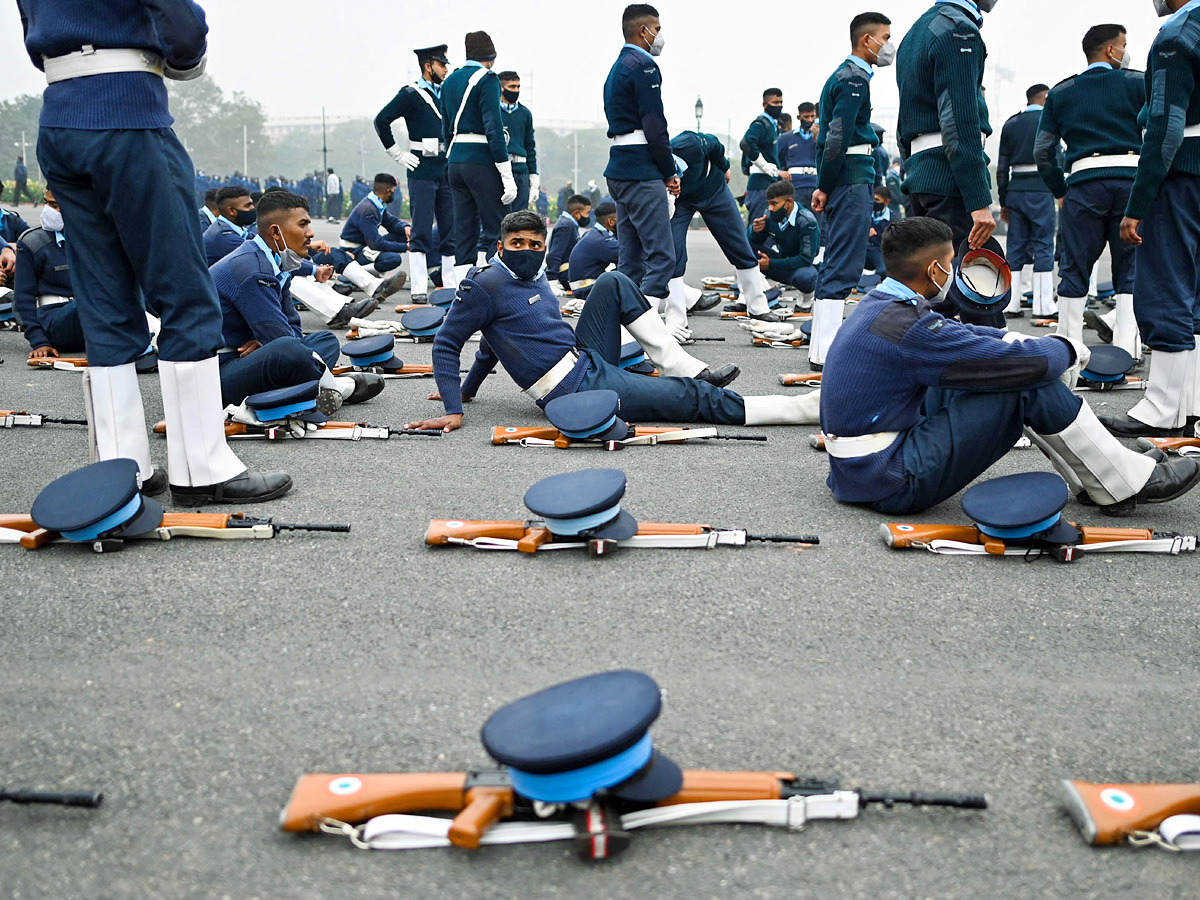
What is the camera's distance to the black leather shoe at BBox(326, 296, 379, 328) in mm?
8688

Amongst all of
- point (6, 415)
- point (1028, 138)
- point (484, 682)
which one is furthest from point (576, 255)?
point (484, 682)

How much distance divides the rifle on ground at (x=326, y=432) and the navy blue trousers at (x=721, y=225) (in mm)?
3961

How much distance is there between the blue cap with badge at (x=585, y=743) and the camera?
5.54 feet

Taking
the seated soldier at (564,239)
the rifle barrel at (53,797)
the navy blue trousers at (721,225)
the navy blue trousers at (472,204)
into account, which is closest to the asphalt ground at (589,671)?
the rifle barrel at (53,797)

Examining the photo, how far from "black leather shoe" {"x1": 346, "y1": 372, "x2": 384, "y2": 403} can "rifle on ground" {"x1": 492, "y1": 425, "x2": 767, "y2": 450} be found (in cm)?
131

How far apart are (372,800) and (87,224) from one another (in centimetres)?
244

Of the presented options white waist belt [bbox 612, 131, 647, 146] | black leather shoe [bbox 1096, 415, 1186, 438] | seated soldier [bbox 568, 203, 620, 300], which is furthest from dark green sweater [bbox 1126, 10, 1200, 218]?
seated soldier [bbox 568, 203, 620, 300]


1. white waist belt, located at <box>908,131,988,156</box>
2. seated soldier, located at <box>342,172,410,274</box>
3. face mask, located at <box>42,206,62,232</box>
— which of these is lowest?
seated soldier, located at <box>342,172,410,274</box>

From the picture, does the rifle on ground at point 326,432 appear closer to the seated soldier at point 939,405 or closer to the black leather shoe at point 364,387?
the black leather shoe at point 364,387

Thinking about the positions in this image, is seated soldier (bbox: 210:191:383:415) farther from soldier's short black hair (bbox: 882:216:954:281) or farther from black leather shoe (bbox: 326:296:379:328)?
black leather shoe (bbox: 326:296:379:328)

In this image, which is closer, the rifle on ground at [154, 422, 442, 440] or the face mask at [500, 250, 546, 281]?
the rifle on ground at [154, 422, 442, 440]

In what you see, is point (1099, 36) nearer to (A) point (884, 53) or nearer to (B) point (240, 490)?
(A) point (884, 53)

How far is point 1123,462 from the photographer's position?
11.7ft

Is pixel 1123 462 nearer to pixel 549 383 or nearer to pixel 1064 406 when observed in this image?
pixel 1064 406
